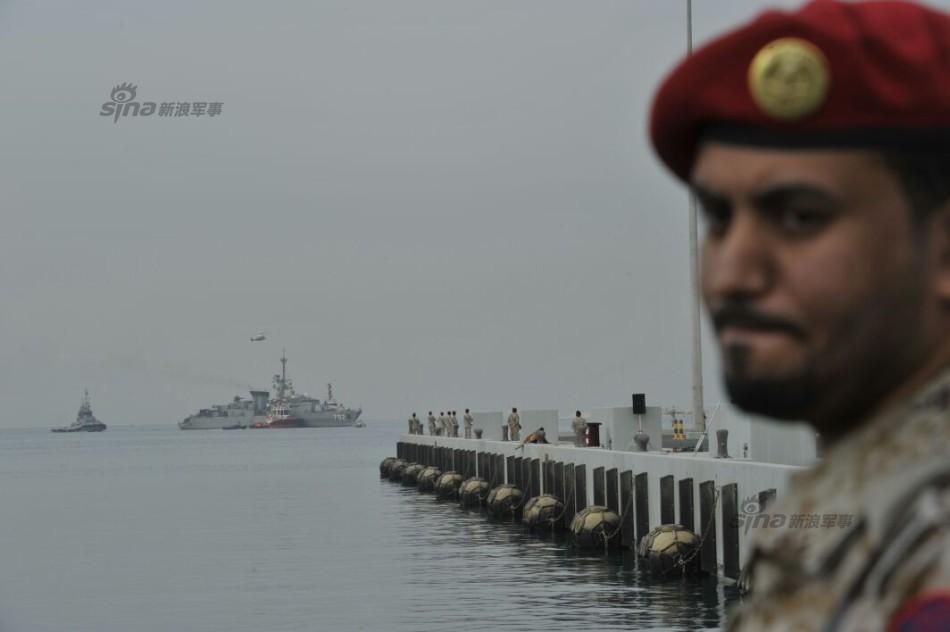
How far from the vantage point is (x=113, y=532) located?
58219mm

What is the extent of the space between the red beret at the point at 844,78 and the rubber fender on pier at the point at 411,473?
74739mm

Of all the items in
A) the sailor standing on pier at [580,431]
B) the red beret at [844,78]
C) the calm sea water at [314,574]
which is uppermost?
the red beret at [844,78]

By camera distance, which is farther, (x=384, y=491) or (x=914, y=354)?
(x=384, y=491)

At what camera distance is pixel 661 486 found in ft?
96.3

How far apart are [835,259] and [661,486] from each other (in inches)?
1110

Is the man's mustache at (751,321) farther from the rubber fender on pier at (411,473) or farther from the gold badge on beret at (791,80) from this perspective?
the rubber fender on pier at (411,473)

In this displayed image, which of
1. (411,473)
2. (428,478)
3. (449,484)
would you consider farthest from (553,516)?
(411,473)

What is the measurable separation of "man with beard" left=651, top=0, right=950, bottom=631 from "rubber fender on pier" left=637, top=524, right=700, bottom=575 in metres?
26.1

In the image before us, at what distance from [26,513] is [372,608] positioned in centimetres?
4748

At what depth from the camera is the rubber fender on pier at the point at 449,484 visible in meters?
62.7

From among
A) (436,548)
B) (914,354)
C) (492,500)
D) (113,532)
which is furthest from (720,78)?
(113,532)

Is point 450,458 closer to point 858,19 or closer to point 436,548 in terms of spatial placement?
point 436,548

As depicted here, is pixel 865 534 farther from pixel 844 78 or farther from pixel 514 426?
pixel 514 426

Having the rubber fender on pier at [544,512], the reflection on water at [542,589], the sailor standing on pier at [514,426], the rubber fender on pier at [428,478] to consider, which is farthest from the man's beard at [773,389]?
the rubber fender on pier at [428,478]
